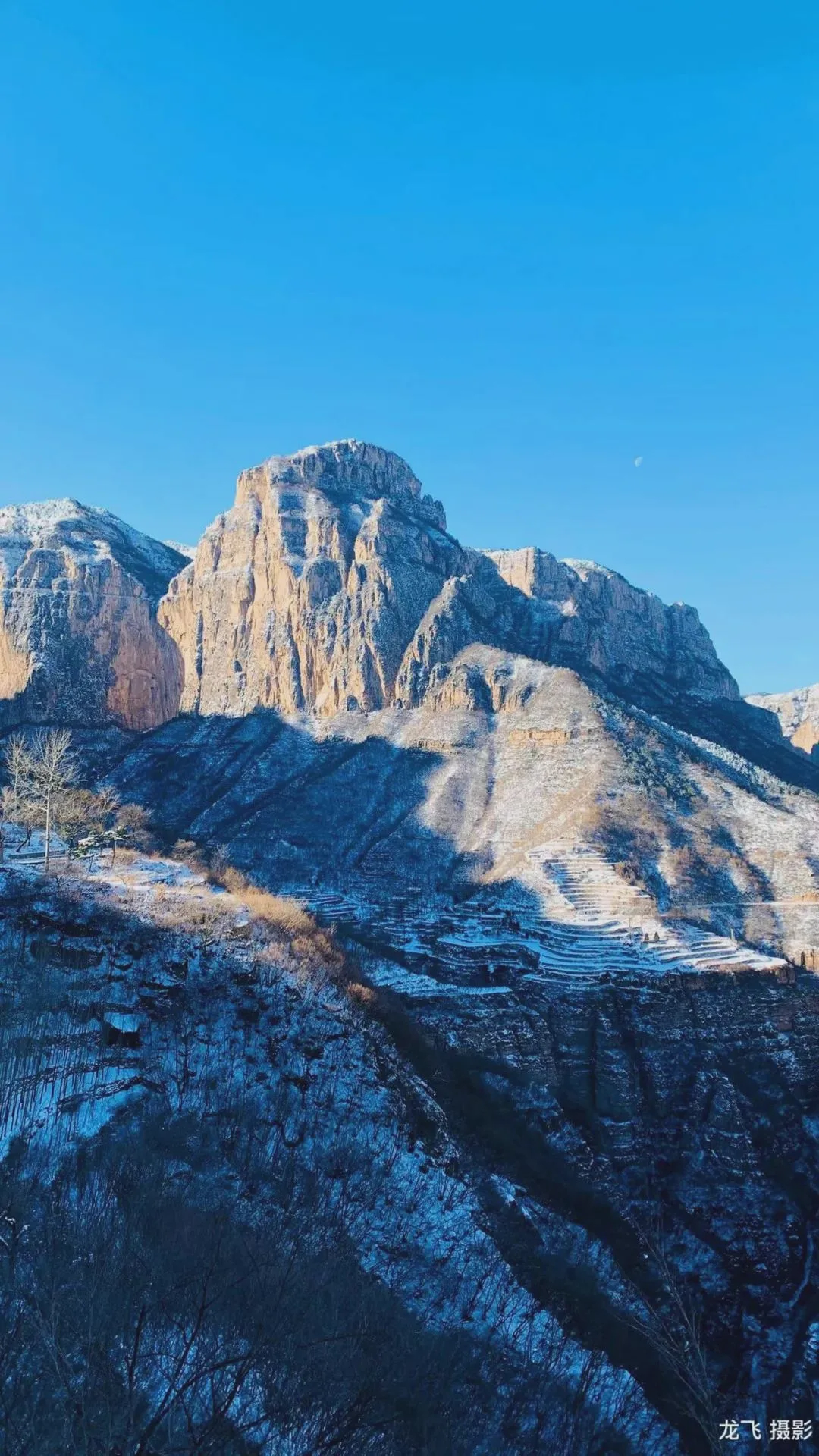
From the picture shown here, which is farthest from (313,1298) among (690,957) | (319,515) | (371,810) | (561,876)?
(319,515)

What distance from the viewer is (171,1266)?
13.2m

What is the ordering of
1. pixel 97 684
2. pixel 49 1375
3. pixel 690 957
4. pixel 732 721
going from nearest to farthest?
pixel 49 1375 → pixel 690 957 → pixel 97 684 → pixel 732 721

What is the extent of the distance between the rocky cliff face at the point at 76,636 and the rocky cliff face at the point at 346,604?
8126mm

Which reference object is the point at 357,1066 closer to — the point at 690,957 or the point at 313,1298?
the point at 313,1298

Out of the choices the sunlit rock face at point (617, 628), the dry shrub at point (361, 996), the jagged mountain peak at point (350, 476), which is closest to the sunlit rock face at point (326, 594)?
the jagged mountain peak at point (350, 476)

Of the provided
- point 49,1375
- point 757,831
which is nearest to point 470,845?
point 757,831

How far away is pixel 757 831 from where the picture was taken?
83.6 m

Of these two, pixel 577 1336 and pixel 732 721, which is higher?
pixel 732 721

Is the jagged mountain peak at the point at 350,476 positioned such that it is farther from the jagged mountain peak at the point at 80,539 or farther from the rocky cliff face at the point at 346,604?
the jagged mountain peak at the point at 80,539

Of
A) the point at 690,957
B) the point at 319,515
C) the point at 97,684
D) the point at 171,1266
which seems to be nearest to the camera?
the point at 171,1266

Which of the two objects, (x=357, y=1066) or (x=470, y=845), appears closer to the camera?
(x=357, y=1066)

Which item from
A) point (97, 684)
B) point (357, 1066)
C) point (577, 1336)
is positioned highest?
point (97, 684)

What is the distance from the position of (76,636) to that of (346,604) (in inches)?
1799

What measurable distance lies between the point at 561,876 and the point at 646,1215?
37421 millimetres
